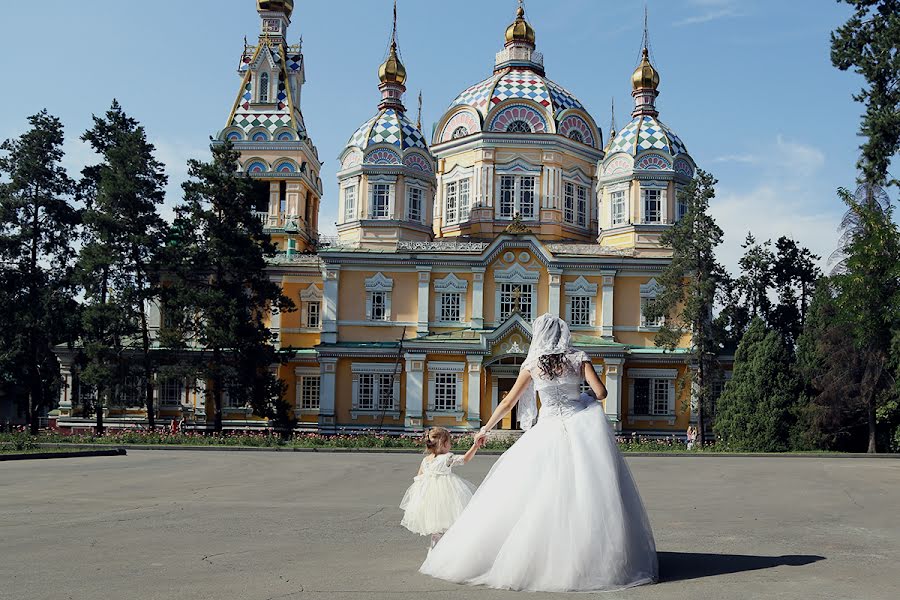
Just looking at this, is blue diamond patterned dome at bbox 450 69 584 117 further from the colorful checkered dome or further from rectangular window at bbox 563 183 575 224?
rectangular window at bbox 563 183 575 224

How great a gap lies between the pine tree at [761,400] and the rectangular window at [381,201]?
1671cm

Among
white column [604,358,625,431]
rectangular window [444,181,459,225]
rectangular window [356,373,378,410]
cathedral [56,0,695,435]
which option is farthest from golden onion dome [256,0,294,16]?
white column [604,358,625,431]

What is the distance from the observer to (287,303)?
4072 cm

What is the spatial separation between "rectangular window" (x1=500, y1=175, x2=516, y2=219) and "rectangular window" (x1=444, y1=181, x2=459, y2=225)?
95.2 inches

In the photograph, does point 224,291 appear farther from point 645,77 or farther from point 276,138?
point 645,77

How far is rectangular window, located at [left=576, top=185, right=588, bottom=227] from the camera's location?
1861 inches

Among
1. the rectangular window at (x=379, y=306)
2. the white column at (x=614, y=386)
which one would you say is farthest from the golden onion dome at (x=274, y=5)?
the white column at (x=614, y=386)

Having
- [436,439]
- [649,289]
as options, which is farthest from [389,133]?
[436,439]

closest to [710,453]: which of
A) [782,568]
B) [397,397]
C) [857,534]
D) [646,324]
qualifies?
[646,324]

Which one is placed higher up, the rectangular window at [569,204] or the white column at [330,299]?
the rectangular window at [569,204]

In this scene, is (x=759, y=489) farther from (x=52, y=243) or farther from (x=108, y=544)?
(x=52, y=243)

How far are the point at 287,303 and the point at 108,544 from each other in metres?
31.8

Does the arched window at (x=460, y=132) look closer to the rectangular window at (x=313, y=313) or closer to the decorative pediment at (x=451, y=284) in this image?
the decorative pediment at (x=451, y=284)

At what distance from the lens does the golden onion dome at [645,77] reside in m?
47.2
